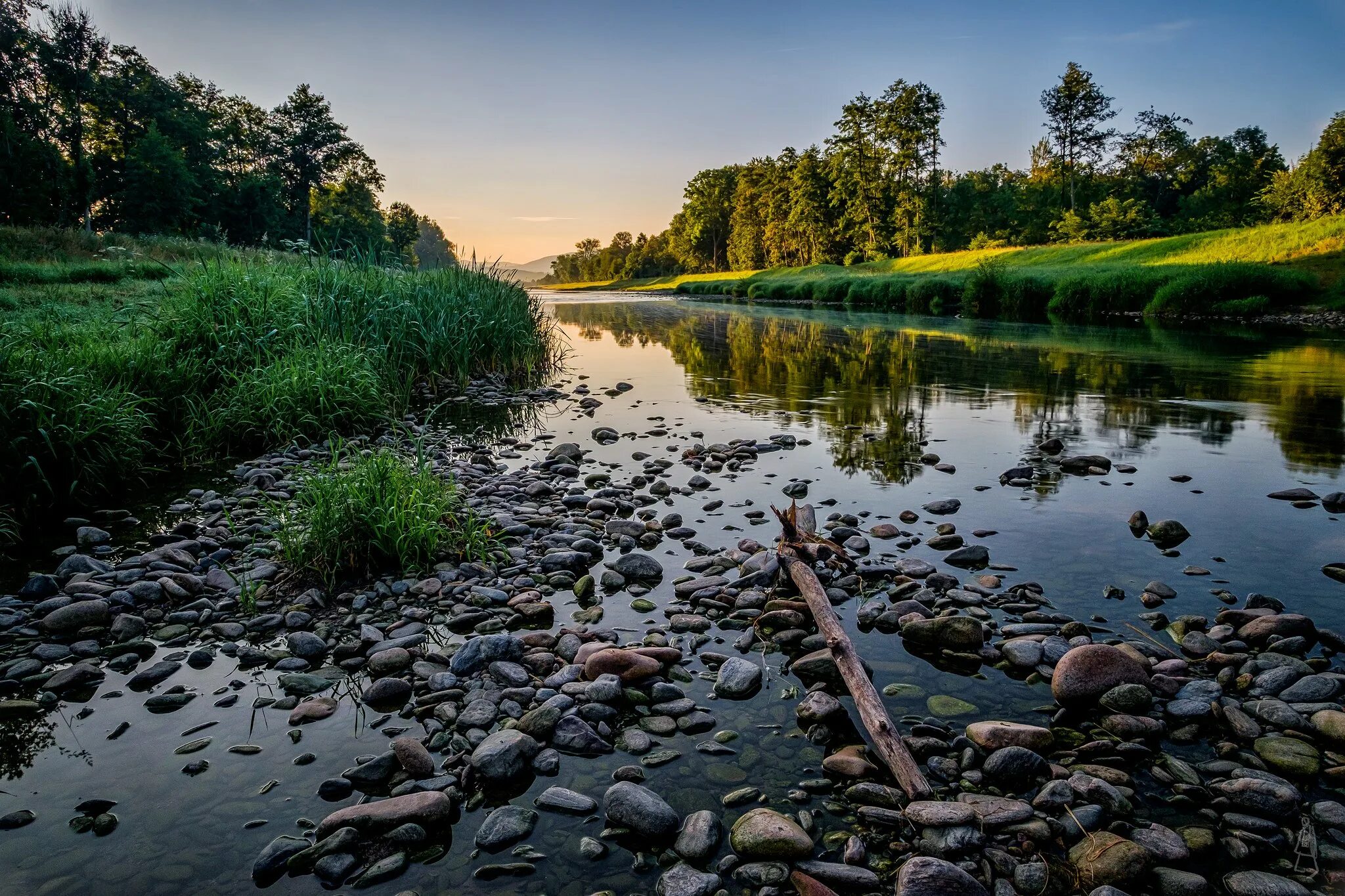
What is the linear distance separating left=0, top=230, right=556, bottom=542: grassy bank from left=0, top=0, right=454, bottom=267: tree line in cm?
1962

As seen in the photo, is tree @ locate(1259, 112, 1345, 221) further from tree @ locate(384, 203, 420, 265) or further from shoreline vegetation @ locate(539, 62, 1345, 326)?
tree @ locate(384, 203, 420, 265)

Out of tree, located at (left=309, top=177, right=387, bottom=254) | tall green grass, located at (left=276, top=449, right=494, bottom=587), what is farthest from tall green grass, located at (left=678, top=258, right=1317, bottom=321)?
tree, located at (left=309, top=177, right=387, bottom=254)

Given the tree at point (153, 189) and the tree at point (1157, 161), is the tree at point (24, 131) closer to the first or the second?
the tree at point (153, 189)

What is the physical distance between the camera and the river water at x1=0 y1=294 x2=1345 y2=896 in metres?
2.63

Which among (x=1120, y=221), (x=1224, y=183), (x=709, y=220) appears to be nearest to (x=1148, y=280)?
(x=1120, y=221)

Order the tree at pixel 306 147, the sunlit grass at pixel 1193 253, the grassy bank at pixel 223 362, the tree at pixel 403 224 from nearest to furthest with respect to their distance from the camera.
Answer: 1. the grassy bank at pixel 223 362
2. the sunlit grass at pixel 1193 253
3. the tree at pixel 306 147
4. the tree at pixel 403 224

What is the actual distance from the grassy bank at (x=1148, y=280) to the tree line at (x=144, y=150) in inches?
1036

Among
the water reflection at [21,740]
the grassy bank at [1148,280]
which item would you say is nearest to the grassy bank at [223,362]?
the water reflection at [21,740]

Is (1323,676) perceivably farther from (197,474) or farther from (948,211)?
(948,211)

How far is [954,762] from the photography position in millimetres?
2973

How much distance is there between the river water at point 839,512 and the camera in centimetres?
263

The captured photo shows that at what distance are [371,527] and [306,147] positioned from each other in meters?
85.6

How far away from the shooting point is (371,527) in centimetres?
497

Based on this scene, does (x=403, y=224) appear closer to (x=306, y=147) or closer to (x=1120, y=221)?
(x=306, y=147)
